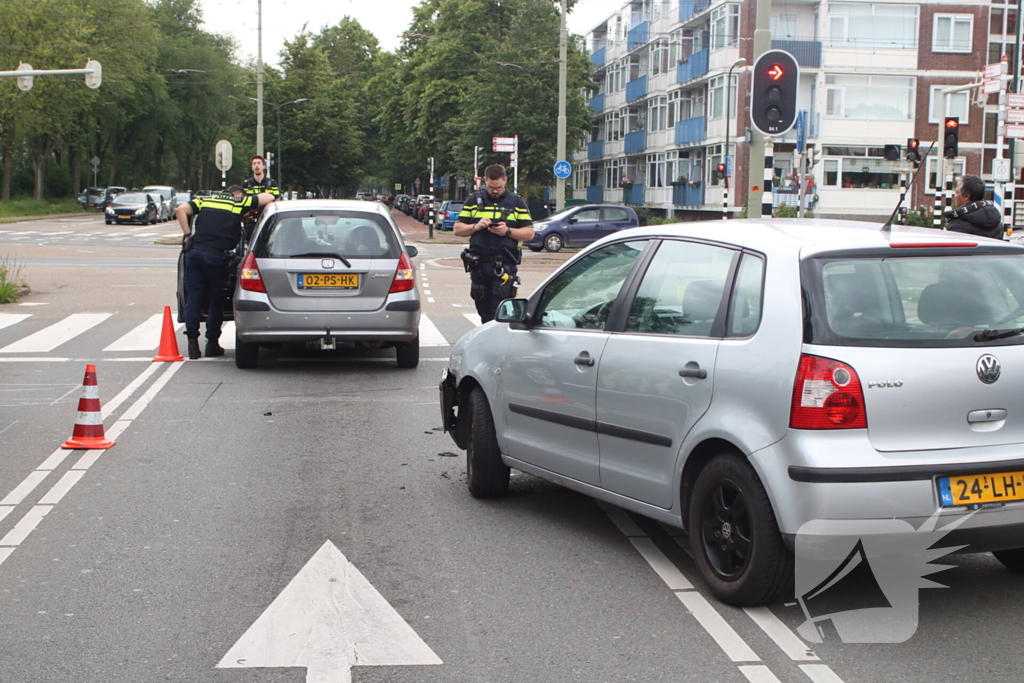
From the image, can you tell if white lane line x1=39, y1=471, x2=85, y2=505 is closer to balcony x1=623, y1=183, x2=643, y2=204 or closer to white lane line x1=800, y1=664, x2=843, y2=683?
white lane line x1=800, y1=664, x2=843, y2=683

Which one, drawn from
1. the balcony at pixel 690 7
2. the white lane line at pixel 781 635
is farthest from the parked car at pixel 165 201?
the white lane line at pixel 781 635

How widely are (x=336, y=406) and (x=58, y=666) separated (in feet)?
19.7

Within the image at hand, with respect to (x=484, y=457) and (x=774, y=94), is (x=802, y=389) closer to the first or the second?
(x=484, y=457)

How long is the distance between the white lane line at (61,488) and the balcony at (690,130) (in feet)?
168

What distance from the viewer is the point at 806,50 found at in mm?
49906

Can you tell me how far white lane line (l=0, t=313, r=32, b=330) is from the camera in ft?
53.5

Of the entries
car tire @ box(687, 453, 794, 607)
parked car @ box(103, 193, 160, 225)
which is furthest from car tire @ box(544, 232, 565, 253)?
car tire @ box(687, 453, 794, 607)

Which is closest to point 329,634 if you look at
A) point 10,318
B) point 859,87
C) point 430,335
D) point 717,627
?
point 717,627

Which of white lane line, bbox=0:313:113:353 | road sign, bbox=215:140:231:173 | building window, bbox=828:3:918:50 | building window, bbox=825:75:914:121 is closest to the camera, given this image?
white lane line, bbox=0:313:113:353

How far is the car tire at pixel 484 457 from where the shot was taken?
6801mm

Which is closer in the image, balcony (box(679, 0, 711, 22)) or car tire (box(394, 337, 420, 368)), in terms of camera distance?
car tire (box(394, 337, 420, 368))

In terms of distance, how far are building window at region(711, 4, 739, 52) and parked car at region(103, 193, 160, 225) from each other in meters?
26.9

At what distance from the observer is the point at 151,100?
84125 millimetres

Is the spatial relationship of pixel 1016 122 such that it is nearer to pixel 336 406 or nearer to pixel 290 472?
pixel 336 406
